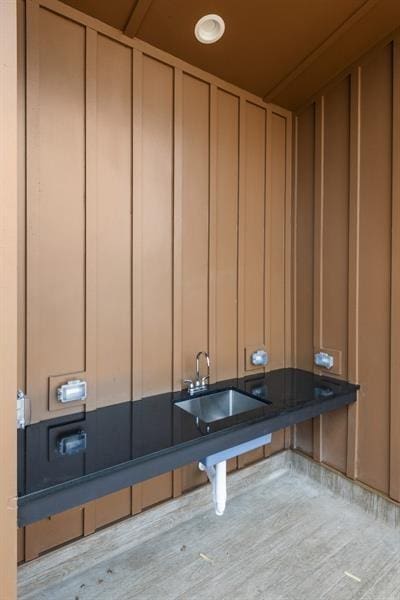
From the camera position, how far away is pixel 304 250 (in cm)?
274

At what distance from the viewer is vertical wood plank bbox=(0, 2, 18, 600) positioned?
97 centimetres

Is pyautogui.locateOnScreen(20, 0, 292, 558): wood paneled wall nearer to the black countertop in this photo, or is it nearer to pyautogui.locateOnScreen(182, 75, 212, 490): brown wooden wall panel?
pyautogui.locateOnScreen(182, 75, 212, 490): brown wooden wall panel

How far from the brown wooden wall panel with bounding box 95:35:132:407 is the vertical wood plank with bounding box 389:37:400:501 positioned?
156 cm

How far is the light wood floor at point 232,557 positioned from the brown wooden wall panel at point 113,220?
81 centimetres

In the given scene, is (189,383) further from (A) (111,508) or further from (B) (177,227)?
(B) (177,227)

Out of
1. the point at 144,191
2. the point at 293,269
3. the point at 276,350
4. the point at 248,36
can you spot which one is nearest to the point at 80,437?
the point at 144,191

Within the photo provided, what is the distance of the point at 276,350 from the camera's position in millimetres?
2744

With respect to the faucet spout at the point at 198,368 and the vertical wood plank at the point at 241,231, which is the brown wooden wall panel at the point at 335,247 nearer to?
the vertical wood plank at the point at 241,231

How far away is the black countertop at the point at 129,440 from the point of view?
49.0 inches

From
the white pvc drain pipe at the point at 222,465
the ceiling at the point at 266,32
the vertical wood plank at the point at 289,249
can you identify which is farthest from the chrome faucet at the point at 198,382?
the ceiling at the point at 266,32

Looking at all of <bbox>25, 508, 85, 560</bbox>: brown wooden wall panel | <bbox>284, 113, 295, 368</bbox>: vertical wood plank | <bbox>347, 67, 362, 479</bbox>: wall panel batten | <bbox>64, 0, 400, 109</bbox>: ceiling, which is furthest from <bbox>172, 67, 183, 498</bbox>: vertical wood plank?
<bbox>347, 67, 362, 479</bbox>: wall panel batten

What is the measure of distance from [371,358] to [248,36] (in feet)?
6.80

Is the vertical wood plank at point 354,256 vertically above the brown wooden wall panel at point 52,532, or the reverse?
the vertical wood plank at point 354,256

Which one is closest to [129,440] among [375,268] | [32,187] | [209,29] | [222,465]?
[222,465]
